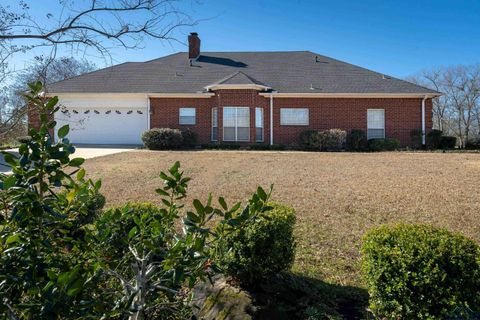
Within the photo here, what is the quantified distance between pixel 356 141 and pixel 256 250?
17.0 m

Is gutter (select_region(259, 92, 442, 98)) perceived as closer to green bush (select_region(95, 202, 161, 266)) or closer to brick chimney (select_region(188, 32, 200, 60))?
brick chimney (select_region(188, 32, 200, 60))

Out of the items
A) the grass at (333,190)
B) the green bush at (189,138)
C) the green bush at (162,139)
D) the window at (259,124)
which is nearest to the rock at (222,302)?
the grass at (333,190)

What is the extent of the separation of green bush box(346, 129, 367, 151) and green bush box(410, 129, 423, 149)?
3.02 metres

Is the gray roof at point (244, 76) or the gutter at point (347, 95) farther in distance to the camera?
the gray roof at point (244, 76)

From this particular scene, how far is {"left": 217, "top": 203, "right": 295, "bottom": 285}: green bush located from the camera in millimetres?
3193

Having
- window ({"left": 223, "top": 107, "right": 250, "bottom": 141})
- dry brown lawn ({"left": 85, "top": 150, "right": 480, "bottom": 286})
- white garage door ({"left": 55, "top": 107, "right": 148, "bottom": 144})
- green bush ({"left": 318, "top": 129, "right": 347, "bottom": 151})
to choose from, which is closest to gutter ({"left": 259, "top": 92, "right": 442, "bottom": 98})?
window ({"left": 223, "top": 107, "right": 250, "bottom": 141})

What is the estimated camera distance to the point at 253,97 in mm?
19469

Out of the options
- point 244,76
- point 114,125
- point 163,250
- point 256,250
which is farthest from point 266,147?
point 163,250

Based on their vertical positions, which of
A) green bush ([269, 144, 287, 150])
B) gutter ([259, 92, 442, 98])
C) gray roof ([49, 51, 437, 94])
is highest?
gray roof ([49, 51, 437, 94])

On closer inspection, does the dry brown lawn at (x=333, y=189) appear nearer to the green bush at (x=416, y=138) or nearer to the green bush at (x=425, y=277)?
the green bush at (x=425, y=277)

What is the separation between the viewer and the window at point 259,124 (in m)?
20.0

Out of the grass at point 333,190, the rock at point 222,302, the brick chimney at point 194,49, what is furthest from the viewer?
the brick chimney at point 194,49

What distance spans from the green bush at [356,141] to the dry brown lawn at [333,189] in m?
5.08

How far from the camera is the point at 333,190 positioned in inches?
338
